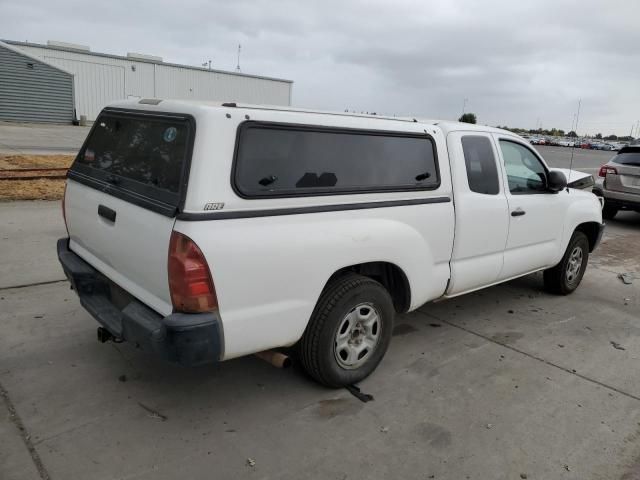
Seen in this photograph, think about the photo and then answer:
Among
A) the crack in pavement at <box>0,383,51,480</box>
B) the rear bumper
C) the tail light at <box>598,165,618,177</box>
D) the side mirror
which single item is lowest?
the crack in pavement at <box>0,383,51,480</box>

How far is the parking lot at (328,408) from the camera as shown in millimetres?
2795

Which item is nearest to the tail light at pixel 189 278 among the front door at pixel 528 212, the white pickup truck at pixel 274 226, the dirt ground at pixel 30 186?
the white pickup truck at pixel 274 226

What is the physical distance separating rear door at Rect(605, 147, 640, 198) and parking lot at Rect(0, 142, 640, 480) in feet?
20.4

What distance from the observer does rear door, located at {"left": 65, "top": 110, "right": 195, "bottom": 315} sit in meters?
2.75

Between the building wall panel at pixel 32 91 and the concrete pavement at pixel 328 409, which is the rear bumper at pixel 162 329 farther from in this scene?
the building wall panel at pixel 32 91

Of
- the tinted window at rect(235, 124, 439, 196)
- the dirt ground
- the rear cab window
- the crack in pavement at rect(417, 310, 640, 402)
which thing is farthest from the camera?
the dirt ground

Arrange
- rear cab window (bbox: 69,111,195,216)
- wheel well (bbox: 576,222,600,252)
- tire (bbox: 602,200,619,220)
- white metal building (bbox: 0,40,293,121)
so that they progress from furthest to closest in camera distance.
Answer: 1. white metal building (bbox: 0,40,293,121)
2. tire (bbox: 602,200,619,220)
3. wheel well (bbox: 576,222,600,252)
4. rear cab window (bbox: 69,111,195,216)

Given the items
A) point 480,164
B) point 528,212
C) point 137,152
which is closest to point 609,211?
point 528,212

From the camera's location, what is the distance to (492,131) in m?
4.55

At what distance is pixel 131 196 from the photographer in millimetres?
2992

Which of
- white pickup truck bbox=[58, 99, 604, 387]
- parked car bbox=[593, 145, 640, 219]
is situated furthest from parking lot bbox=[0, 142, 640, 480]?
parked car bbox=[593, 145, 640, 219]

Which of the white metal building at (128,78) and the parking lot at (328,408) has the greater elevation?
the white metal building at (128,78)

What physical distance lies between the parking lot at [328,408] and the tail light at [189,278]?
0.85 meters

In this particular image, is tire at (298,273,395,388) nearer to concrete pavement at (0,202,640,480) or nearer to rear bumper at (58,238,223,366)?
concrete pavement at (0,202,640,480)
